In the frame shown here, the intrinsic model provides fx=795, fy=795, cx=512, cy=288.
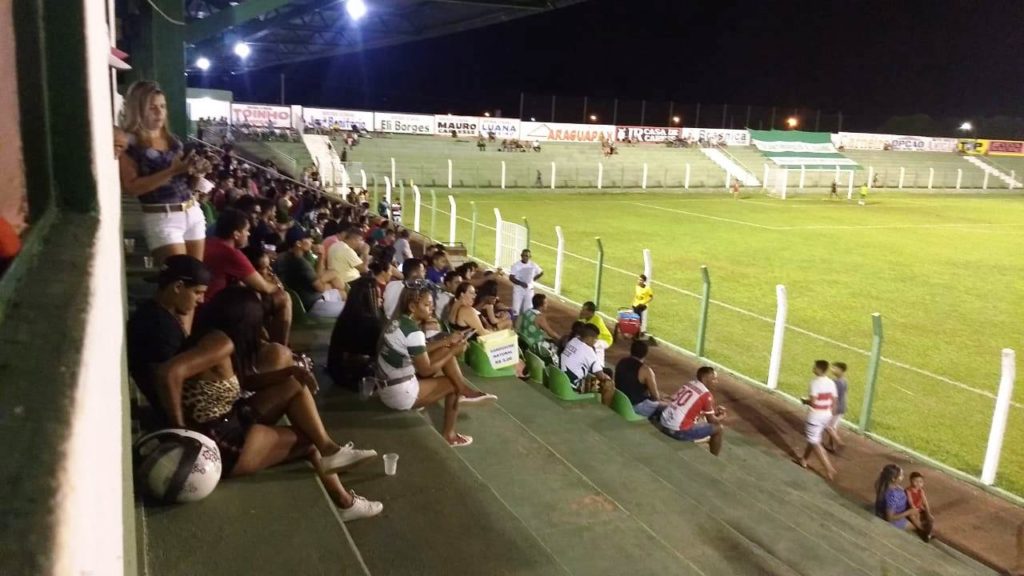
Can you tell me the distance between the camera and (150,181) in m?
4.67

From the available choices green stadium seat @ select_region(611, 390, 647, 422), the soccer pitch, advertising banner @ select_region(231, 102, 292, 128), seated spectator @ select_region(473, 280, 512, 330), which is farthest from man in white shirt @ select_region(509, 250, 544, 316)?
advertising banner @ select_region(231, 102, 292, 128)

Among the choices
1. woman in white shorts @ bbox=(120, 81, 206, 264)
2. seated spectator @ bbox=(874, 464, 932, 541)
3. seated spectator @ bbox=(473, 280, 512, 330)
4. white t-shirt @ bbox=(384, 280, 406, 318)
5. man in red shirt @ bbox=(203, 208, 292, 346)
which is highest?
woman in white shorts @ bbox=(120, 81, 206, 264)

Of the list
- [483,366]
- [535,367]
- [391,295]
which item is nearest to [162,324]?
[391,295]

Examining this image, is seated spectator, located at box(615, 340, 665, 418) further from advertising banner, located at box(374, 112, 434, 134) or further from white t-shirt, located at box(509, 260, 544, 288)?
advertising banner, located at box(374, 112, 434, 134)

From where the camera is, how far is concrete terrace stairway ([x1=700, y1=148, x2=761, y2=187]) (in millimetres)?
46594

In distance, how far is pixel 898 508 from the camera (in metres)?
6.24

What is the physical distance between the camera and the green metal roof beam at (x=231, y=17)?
17.2 m

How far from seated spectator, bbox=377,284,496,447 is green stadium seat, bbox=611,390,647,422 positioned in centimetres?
215

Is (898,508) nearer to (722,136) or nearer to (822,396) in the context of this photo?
(822,396)

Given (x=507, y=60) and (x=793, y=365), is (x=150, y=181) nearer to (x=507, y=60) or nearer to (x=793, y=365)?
(x=793, y=365)

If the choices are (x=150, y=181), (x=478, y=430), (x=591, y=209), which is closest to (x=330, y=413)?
(x=478, y=430)

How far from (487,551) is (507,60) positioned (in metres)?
71.6

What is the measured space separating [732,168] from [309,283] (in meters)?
42.6

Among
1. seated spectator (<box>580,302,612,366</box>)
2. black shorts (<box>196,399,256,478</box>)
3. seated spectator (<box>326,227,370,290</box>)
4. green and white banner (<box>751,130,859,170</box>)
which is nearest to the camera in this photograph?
black shorts (<box>196,399,256,478</box>)
